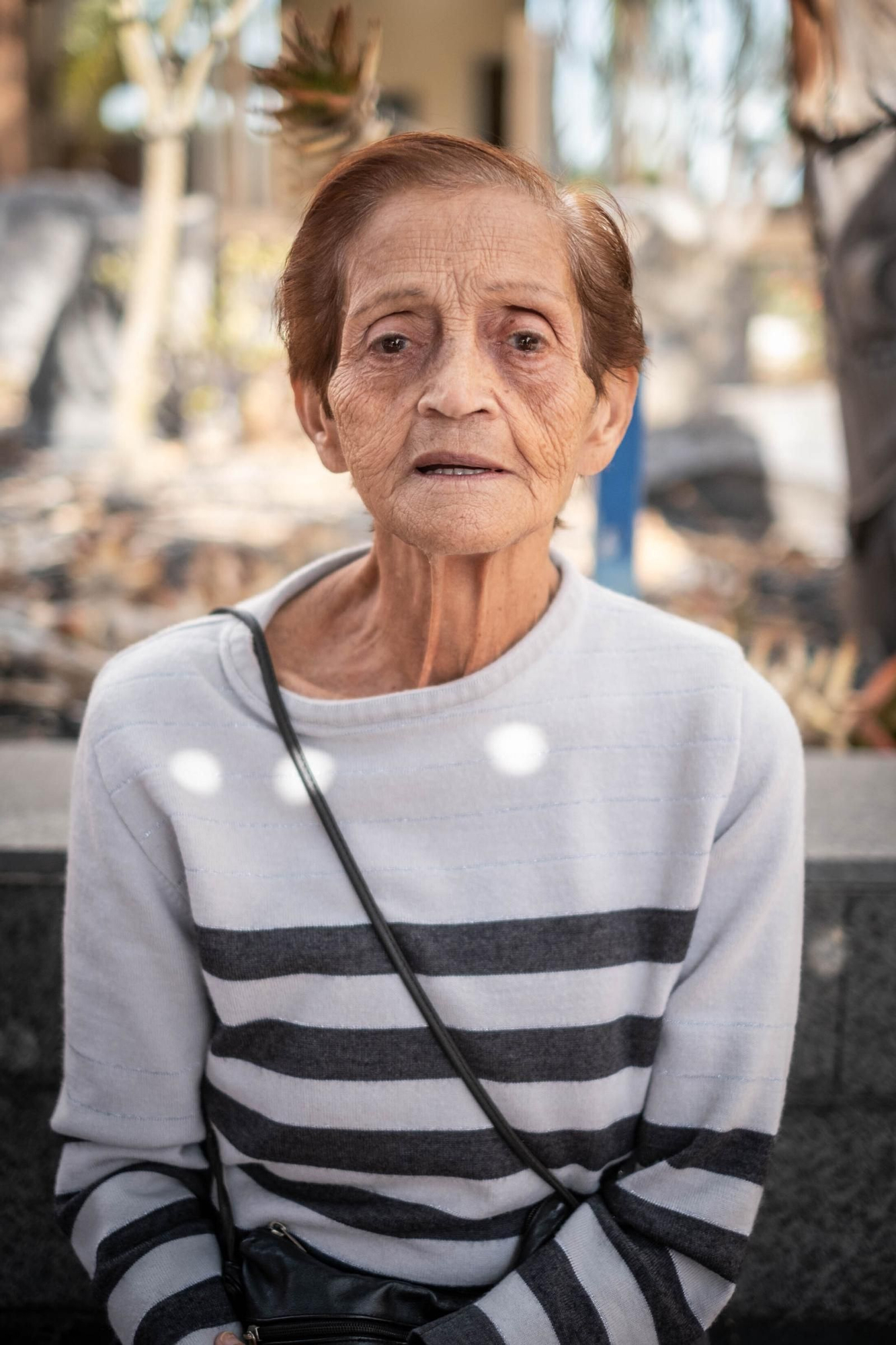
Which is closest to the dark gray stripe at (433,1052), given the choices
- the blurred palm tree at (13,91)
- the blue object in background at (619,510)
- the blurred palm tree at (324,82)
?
the blurred palm tree at (324,82)

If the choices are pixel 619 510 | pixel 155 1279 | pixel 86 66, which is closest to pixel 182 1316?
pixel 155 1279

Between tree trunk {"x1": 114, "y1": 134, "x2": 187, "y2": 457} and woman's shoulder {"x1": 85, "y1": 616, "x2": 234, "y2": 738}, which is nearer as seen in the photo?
woman's shoulder {"x1": 85, "y1": 616, "x2": 234, "y2": 738}

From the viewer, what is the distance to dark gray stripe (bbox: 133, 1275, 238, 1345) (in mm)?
1251

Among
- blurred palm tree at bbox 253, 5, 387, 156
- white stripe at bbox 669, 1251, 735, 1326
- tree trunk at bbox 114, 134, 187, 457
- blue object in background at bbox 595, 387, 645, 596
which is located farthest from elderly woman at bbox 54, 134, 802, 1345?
tree trunk at bbox 114, 134, 187, 457

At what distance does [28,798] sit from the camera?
82.2 inches

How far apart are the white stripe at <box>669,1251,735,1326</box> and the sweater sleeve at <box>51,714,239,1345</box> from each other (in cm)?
49

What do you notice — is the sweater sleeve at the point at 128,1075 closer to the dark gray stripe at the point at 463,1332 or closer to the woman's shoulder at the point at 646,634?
the dark gray stripe at the point at 463,1332

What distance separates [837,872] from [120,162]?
32.2 ft

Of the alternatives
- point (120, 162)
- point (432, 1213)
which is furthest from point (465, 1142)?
point (120, 162)

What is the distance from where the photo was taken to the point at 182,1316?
1258mm

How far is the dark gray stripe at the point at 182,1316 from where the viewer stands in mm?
1251

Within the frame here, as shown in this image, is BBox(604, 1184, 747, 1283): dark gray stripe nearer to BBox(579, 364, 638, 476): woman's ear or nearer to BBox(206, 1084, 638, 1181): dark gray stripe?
BBox(206, 1084, 638, 1181): dark gray stripe

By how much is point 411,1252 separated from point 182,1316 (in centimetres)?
26

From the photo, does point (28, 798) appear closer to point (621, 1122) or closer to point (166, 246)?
point (621, 1122)
